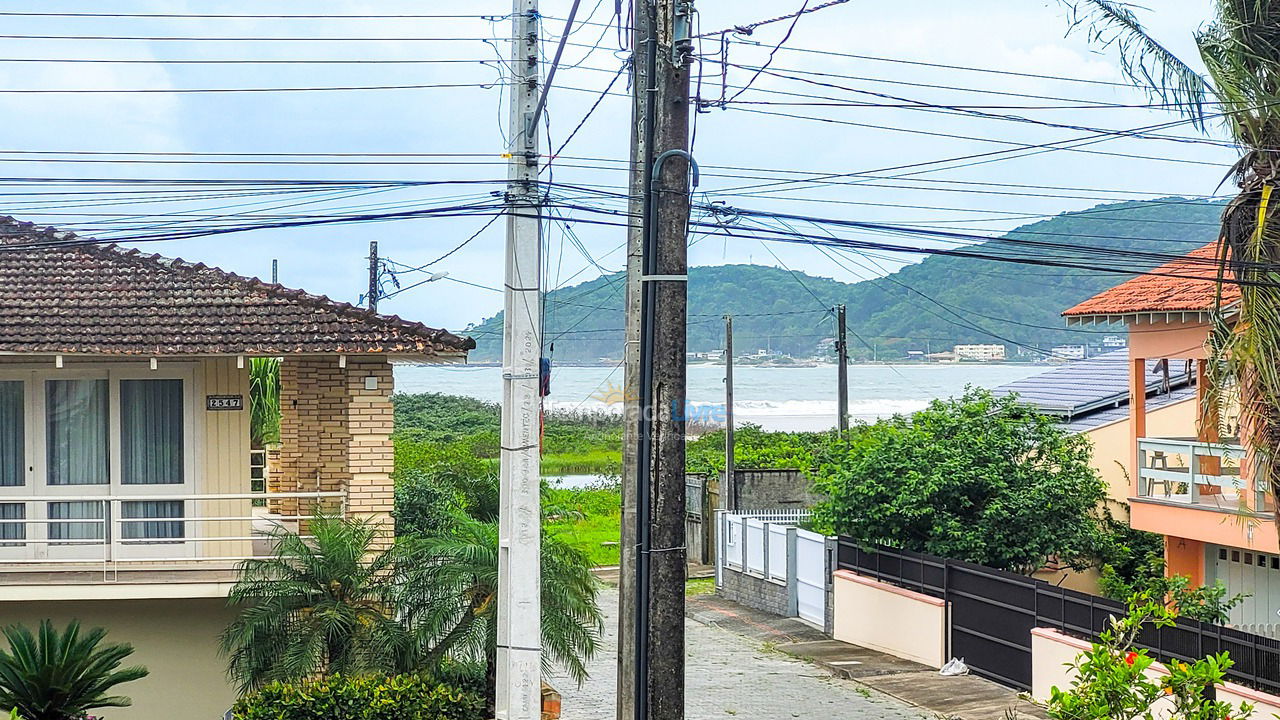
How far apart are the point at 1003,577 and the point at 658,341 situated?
31.7ft

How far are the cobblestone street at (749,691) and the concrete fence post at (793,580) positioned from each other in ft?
5.72

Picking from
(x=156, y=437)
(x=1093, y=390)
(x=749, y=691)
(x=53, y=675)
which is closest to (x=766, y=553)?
(x=749, y=691)

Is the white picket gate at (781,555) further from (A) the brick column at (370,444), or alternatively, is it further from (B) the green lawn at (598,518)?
(A) the brick column at (370,444)

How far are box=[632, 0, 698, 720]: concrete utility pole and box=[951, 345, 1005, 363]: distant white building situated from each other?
68.7 meters

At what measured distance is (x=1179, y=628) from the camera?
1318cm

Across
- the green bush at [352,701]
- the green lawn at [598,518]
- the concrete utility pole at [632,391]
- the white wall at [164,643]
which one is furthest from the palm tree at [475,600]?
the green lawn at [598,518]

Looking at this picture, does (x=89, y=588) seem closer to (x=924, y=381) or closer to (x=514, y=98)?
(x=514, y=98)

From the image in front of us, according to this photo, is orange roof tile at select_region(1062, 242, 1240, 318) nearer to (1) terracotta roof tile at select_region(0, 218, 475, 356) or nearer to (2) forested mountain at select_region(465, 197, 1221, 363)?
(1) terracotta roof tile at select_region(0, 218, 475, 356)

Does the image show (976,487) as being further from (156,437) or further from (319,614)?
(156,437)

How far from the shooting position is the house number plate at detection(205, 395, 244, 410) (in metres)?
14.3

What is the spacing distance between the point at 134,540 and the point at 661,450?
777cm

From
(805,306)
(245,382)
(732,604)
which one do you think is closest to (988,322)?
(805,306)

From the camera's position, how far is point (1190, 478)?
17.5 m

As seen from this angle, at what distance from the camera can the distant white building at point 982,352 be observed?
76.4 m
